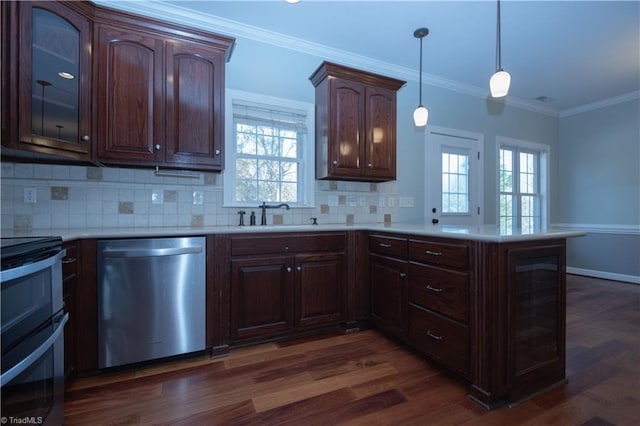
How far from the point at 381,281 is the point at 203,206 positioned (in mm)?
1655

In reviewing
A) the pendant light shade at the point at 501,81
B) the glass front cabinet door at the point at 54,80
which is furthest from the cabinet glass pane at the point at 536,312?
the glass front cabinet door at the point at 54,80

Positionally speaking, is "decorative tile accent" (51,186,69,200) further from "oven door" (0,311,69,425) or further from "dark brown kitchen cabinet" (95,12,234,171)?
"oven door" (0,311,69,425)

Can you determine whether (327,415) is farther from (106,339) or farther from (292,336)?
(106,339)

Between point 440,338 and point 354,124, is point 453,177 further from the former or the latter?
point 440,338

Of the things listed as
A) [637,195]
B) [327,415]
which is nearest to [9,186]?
[327,415]

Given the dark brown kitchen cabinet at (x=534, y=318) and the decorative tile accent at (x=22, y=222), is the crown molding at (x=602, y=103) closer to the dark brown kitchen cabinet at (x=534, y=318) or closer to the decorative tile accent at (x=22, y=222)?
the dark brown kitchen cabinet at (x=534, y=318)

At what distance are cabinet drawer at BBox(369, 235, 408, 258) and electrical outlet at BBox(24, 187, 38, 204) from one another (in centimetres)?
252

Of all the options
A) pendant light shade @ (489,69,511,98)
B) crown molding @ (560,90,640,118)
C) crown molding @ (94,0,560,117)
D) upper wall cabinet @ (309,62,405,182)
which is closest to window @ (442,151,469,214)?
crown molding @ (94,0,560,117)

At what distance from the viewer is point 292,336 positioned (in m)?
2.38

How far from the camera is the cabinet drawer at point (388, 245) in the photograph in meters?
2.14

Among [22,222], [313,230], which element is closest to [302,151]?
[313,230]

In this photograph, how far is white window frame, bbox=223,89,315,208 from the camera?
8.66 feet

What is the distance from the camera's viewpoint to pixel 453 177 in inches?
151

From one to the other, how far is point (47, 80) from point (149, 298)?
4.73 feet
